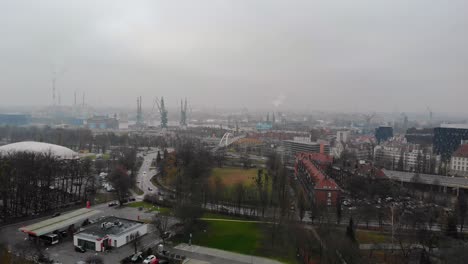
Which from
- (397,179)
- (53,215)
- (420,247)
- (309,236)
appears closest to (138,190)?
(53,215)

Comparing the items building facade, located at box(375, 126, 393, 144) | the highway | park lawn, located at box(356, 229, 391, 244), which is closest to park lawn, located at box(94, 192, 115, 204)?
park lawn, located at box(356, 229, 391, 244)

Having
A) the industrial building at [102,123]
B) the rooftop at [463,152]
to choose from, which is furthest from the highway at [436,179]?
the industrial building at [102,123]

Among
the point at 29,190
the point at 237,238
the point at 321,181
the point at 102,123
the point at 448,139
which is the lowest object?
the point at 237,238

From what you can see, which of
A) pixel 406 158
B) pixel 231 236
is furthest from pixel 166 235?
pixel 406 158

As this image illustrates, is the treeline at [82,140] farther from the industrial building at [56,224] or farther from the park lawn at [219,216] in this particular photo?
the park lawn at [219,216]

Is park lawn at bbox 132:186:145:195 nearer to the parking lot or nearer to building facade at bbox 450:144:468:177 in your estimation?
the parking lot

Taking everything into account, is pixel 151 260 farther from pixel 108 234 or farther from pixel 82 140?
pixel 82 140

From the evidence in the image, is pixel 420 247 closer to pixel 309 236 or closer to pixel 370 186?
pixel 309 236
